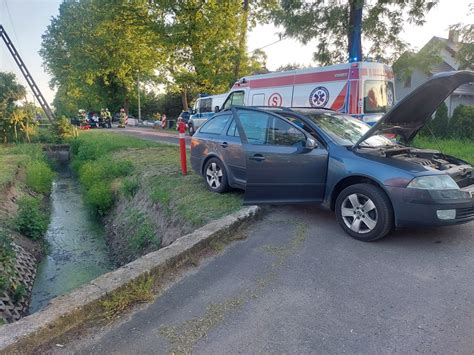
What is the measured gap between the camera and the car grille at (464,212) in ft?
13.0

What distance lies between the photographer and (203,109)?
66.9 feet

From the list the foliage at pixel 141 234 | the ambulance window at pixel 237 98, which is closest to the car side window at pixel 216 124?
the foliage at pixel 141 234

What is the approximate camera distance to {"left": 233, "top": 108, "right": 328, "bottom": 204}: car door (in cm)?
480

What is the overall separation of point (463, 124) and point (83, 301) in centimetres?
1557

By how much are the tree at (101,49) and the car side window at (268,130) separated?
2108 cm

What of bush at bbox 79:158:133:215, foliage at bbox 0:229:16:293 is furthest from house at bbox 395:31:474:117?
foliage at bbox 0:229:16:293

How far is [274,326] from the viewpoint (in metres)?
2.72

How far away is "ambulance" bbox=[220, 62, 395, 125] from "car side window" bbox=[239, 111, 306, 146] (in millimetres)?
6279

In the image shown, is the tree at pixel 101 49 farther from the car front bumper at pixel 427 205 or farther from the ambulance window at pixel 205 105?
the car front bumper at pixel 427 205

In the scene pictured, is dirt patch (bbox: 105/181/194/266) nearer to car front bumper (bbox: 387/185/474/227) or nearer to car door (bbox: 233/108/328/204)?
car door (bbox: 233/108/328/204)

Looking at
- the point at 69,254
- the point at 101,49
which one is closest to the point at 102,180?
the point at 69,254

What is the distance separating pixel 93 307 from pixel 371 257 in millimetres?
2831

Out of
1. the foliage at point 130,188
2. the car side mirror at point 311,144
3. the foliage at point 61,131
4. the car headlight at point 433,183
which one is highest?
the car side mirror at point 311,144

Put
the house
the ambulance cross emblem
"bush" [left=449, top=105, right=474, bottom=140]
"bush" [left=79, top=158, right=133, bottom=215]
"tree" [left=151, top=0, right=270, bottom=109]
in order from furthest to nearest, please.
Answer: the house → "tree" [left=151, top=0, right=270, bottom=109] → "bush" [left=449, top=105, right=474, bottom=140] → the ambulance cross emblem → "bush" [left=79, top=158, right=133, bottom=215]
